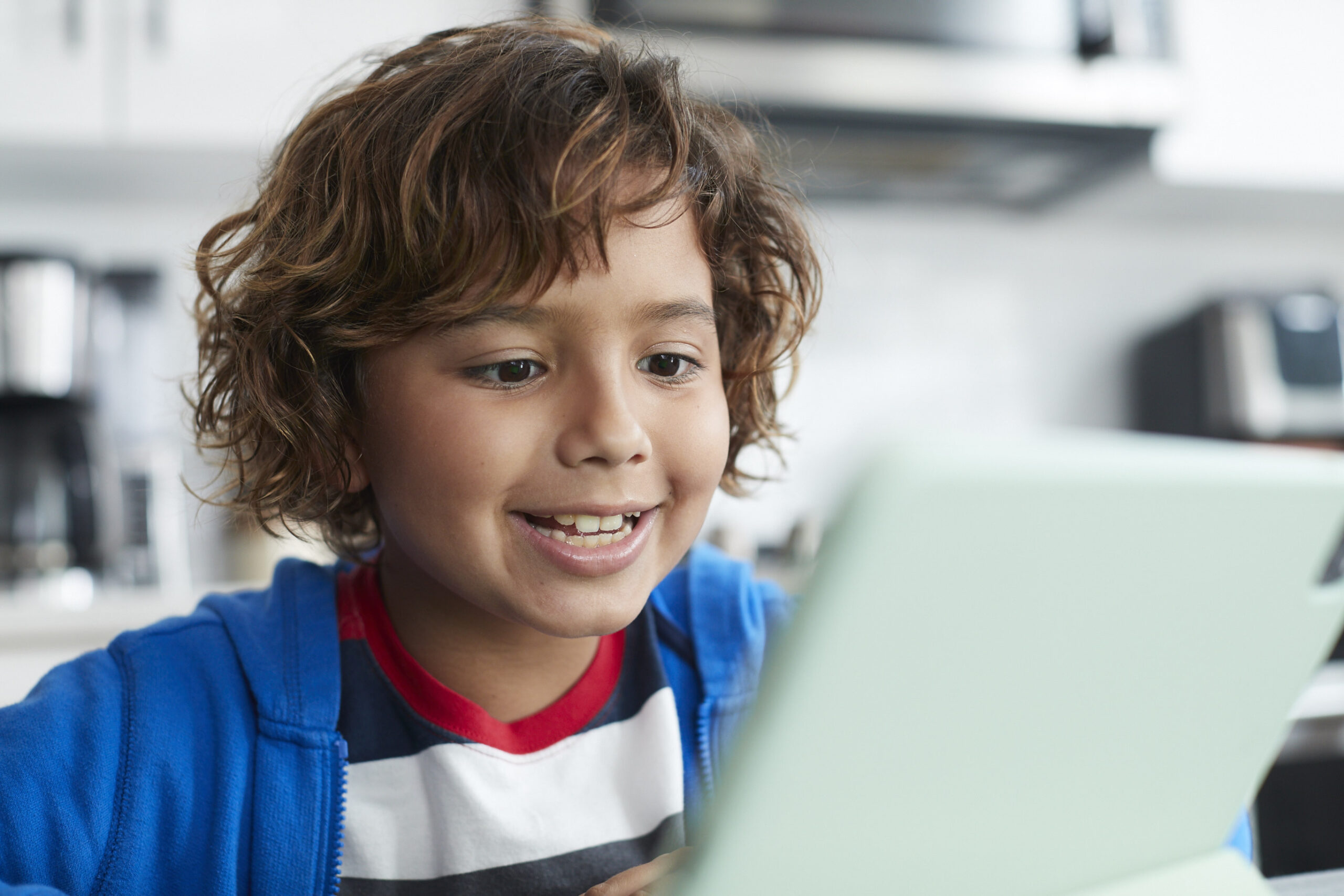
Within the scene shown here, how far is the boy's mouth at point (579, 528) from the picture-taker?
614 millimetres

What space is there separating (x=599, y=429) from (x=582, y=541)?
78 millimetres

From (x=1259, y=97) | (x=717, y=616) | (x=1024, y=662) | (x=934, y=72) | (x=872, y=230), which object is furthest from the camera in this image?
(x=872, y=230)

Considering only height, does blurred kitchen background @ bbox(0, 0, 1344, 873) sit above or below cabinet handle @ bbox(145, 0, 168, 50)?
below

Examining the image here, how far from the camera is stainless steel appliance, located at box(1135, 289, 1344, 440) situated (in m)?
1.91

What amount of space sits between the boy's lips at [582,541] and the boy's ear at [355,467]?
0.17 m

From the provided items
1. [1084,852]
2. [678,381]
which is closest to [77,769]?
[678,381]

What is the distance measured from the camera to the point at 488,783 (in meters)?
0.69

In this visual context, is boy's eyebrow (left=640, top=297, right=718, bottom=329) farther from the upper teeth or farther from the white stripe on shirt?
the white stripe on shirt

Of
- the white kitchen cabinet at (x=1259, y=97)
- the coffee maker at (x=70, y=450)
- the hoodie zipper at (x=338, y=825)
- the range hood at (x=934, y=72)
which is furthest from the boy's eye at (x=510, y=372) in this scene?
the white kitchen cabinet at (x=1259, y=97)

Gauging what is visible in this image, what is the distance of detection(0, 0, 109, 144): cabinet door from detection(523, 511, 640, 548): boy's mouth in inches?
50.4

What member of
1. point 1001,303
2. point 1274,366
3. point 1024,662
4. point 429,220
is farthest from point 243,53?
point 1274,366

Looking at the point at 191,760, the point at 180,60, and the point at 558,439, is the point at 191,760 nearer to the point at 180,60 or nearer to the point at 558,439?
the point at 558,439

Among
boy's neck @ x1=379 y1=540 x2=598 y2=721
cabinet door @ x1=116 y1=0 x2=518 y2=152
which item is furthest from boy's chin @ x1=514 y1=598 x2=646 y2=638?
cabinet door @ x1=116 y1=0 x2=518 y2=152

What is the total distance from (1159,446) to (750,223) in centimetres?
59
